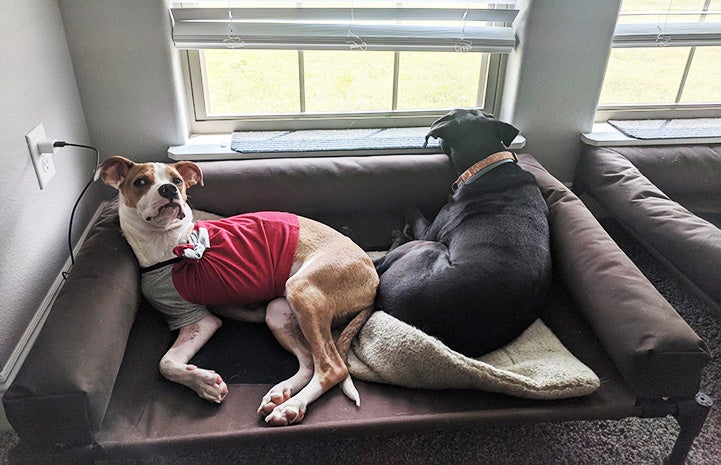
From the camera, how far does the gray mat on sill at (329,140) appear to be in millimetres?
2148

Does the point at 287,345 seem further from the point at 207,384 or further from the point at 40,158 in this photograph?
the point at 40,158

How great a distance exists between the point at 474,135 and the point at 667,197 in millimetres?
796

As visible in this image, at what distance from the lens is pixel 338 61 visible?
2.25 meters

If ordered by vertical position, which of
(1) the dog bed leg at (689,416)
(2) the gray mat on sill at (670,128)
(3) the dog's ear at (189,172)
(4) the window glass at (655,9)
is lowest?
(1) the dog bed leg at (689,416)

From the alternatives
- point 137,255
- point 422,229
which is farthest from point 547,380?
point 137,255

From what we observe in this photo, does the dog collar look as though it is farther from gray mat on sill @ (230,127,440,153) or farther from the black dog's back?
gray mat on sill @ (230,127,440,153)

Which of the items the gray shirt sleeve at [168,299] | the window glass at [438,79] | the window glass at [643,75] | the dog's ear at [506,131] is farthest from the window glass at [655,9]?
the gray shirt sleeve at [168,299]

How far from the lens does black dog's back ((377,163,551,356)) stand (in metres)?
1.50

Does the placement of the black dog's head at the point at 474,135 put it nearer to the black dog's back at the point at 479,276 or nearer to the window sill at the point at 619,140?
the black dog's back at the point at 479,276

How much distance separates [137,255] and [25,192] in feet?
1.10

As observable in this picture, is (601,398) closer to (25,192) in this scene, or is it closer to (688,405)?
(688,405)

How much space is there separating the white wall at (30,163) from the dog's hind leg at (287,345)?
2.17 ft

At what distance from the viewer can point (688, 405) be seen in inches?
54.2

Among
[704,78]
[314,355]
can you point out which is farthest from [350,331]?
[704,78]
